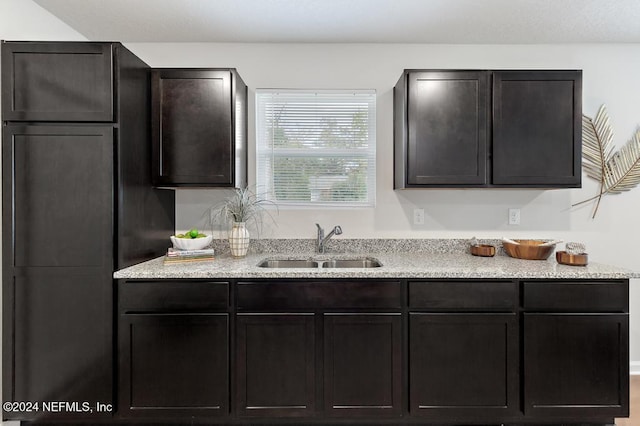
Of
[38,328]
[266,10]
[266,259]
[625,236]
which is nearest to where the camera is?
[38,328]

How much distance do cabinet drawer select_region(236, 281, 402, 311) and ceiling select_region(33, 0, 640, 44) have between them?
1.71 metres

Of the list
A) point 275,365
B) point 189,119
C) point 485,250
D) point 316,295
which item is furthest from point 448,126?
point 275,365

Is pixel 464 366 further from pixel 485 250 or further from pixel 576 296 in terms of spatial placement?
pixel 485 250

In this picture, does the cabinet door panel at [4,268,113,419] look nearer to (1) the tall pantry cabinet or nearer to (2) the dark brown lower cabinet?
(1) the tall pantry cabinet

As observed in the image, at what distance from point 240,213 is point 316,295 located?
92 centimetres

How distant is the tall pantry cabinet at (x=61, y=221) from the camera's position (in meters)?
1.92

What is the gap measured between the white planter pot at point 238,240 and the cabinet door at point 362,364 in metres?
0.82

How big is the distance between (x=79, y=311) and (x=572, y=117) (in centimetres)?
322

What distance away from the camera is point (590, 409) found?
2000 mm

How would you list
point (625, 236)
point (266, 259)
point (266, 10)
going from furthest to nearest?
point (625, 236) → point (266, 259) → point (266, 10)

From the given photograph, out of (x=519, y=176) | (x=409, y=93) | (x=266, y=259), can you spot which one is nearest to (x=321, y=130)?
(x=409, y=93)

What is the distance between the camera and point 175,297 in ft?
6.56

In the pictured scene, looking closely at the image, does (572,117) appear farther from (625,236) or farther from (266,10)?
(266,10)

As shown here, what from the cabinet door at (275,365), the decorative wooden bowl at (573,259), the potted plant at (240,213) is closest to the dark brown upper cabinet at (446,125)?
the decorative wooden bowl at (573,259)
